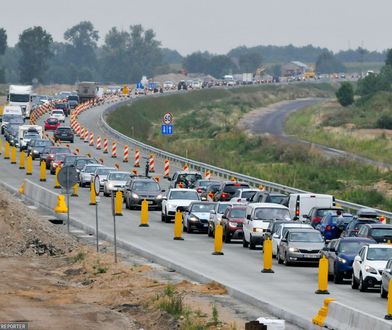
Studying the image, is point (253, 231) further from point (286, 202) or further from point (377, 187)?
point (377, 187)

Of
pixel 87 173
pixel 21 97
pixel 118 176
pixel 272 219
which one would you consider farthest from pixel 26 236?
pixel 21 97

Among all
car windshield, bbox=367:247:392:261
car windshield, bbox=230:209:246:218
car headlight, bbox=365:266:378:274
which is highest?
car windshield, bbox=367:247:392:261

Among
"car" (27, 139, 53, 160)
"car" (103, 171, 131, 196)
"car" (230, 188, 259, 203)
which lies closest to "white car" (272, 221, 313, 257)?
"car" (230, 188, 259, 203)

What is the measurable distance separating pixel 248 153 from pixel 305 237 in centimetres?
6658

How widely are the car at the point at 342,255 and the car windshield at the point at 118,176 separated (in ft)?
89.0

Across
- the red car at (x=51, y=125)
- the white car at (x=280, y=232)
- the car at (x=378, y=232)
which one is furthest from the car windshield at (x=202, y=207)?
the red car at (x=51, y=125)

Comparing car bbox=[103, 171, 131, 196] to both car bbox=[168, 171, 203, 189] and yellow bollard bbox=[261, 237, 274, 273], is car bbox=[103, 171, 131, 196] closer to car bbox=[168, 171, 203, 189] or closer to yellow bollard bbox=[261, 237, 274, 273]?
car bbox=[168, 171, 203, 189]

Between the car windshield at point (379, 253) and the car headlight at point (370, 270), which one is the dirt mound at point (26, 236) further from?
the car headlight at point (370, 270)

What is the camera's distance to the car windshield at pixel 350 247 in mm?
36062

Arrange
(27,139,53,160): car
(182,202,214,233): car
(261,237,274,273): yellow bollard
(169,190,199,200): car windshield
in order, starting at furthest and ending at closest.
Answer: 1. (27,139,53,160): car
2. (169,190,199,200): car windshield
3. (182,202,214,233): car
4. (261,237,274,273): yellow bollard

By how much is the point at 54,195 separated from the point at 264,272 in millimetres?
19289

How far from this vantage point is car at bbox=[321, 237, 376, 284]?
117ft

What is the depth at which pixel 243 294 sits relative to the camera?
101ft

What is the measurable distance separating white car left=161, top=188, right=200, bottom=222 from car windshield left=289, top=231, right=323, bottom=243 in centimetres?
1427
